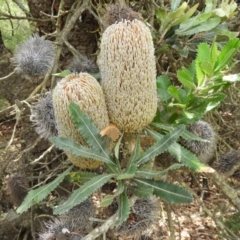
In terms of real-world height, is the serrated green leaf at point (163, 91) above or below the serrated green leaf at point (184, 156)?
above

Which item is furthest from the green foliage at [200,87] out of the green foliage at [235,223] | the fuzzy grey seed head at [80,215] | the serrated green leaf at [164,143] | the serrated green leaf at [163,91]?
the green foliage at [235,223]

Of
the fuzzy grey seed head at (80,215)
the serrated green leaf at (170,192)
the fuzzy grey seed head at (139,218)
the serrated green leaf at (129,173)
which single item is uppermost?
the serrated green leaf at (129,173)

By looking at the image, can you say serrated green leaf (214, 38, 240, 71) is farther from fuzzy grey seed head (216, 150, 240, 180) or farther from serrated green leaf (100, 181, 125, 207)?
fuzzy grey seed head (216, 150, 240, 180)

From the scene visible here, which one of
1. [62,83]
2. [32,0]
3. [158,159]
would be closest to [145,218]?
[158,159]

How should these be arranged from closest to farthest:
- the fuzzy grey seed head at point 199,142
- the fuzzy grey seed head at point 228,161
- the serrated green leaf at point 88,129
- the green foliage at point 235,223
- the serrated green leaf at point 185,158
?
1. the serrated green leaf at point 88,129
2. the serrated green leaf at point 185,158
3. the fuzzy grey seed head at point 199,142
4. the fuzzy grey seed head at point 228,161
5. the green foliage at point 235,223

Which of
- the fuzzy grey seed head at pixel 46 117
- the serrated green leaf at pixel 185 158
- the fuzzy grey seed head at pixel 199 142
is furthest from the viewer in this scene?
the fuzzy grey seed head at pixel 199 142

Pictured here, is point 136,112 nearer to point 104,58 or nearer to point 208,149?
point 104,58

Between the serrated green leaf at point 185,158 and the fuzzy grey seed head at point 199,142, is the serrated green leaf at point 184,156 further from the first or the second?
the fuzzy grey seed head at point 199,142
